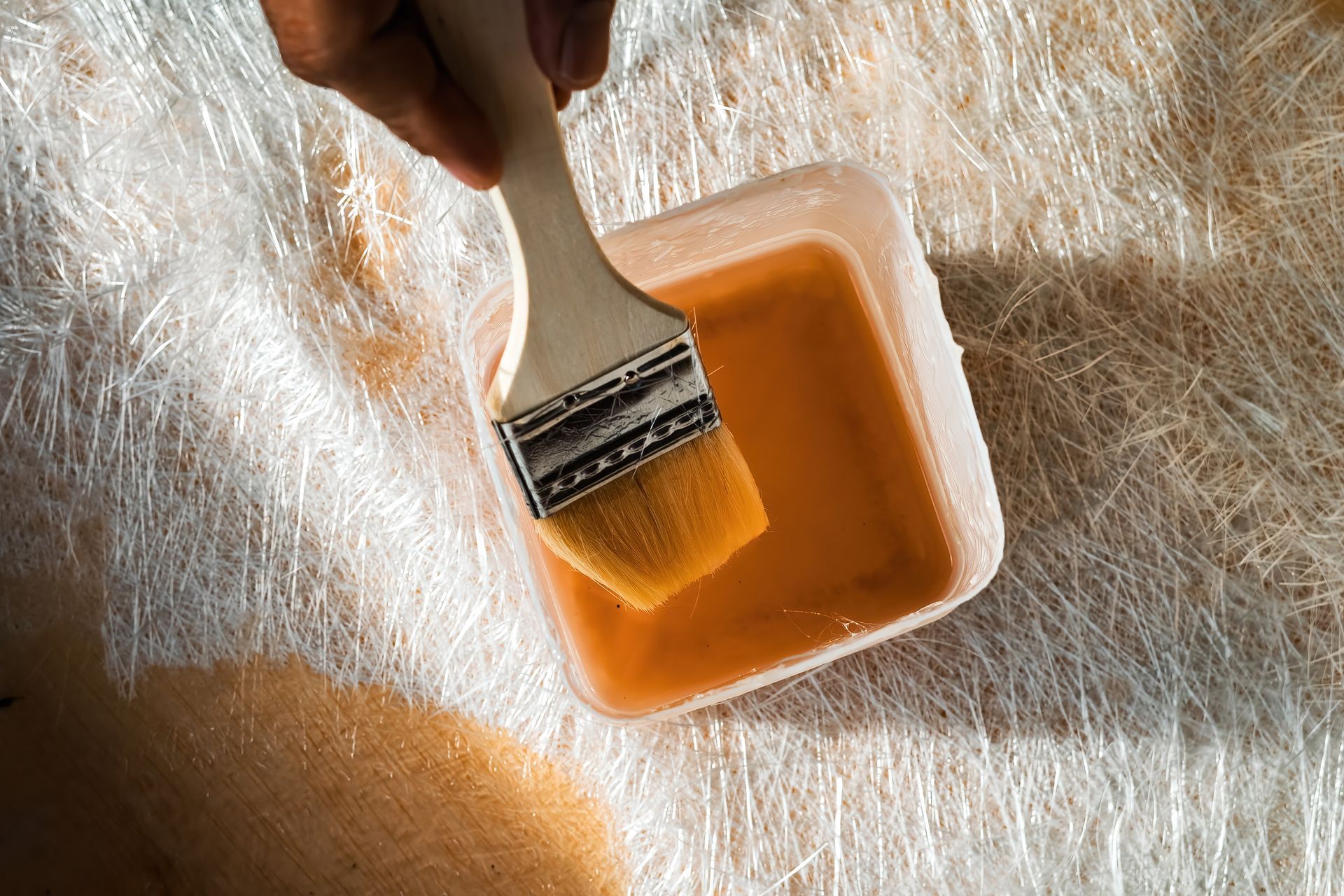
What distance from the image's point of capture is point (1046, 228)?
2.09 feet

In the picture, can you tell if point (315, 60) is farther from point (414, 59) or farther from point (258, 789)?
point (258, 789)

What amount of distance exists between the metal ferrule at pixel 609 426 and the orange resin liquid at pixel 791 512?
107mm

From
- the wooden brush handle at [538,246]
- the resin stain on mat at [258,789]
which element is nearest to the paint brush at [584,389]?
the wooden brush handle at [538,246]

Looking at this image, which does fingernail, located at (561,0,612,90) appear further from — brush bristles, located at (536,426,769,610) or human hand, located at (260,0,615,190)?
brush bristles, located at (536,426,769,610)

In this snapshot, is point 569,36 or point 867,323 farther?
point 867,323

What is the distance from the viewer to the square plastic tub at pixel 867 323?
56cm

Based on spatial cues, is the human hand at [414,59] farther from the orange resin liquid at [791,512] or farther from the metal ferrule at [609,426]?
the orange resin liquid at [791,512]

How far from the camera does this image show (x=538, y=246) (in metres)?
0.46

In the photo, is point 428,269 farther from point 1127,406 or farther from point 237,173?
point 1127,406

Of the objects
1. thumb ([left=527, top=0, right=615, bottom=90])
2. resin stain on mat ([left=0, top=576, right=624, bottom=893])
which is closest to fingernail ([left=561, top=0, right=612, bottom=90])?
thumb ([left=527, top=0, right=615, bottom=90])

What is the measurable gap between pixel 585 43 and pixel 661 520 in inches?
10.7

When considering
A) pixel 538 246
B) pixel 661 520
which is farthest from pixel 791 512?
pixel 538 246

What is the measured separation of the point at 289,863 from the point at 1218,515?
68 centimetres

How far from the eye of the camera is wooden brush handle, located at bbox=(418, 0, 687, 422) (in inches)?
16.3
